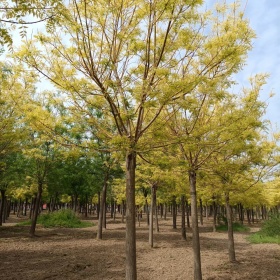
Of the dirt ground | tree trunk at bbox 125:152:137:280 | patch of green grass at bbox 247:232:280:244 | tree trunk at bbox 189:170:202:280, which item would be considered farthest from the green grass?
tree trunk at bbox 125:152:137:280

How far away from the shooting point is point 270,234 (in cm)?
1766

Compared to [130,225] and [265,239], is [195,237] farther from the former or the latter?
[265,239]

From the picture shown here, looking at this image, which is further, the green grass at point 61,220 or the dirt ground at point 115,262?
the green grass at point 61,220

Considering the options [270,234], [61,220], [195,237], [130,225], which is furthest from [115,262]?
[61,220]

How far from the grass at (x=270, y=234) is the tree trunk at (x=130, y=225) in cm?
1428

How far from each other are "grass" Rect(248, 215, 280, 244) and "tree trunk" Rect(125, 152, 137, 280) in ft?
46.9

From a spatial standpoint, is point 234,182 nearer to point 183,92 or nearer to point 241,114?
point 241,114

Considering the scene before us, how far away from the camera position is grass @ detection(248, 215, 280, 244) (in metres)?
16.1

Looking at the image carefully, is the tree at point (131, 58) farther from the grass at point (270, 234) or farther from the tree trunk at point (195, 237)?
the grass at point (270, 234)

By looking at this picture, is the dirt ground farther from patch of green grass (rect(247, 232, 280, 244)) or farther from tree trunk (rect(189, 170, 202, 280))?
patch of green grass (rect(247, 232, 280, 244))

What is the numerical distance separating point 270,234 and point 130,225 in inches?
652

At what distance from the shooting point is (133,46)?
4.86 metres

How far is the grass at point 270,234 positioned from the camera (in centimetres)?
1612

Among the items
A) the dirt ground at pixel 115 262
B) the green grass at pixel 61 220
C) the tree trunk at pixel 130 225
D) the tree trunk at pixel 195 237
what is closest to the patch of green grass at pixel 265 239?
the dirt ground at pixel 115 262
